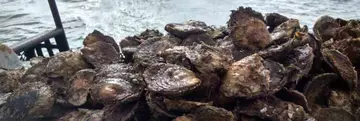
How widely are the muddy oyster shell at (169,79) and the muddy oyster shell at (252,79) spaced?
8 cm

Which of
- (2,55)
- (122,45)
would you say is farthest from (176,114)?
(2,55)

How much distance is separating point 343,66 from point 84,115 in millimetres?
675

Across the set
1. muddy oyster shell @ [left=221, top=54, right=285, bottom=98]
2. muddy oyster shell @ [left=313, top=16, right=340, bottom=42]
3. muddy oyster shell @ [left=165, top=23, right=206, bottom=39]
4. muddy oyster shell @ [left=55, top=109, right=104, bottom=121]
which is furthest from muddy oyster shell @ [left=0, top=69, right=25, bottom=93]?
muddy oyster shell @ [left=313, top=16, right=340, bottom=42]

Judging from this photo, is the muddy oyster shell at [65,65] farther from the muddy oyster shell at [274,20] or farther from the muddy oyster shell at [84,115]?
the muddy oyster shell at [274,20]

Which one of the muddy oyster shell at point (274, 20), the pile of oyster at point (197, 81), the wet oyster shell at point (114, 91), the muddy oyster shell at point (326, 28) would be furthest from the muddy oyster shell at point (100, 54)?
the muddy oyster shell at point (326, 28)

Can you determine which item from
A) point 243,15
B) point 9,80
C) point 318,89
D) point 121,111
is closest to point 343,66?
point 318,89

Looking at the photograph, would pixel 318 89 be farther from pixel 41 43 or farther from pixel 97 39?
pixel 41 43

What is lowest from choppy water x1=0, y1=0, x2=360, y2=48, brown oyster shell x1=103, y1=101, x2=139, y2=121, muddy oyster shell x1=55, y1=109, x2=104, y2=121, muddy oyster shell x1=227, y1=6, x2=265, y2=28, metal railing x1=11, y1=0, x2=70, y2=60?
choppy water x1=0, y1=0, x2=360, y2=48

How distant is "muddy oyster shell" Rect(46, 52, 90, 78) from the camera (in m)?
0.92

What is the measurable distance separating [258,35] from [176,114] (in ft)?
1.05

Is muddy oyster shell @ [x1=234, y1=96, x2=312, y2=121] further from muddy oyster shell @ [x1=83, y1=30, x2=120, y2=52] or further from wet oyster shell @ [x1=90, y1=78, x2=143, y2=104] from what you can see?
muddy oyster shell @ [x1=83, y1=30, x2=120, y2=52]

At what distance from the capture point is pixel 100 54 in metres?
0.97

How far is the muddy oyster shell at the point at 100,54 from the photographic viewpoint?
0.96 m

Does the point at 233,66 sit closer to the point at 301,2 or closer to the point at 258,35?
the point at 258,35
